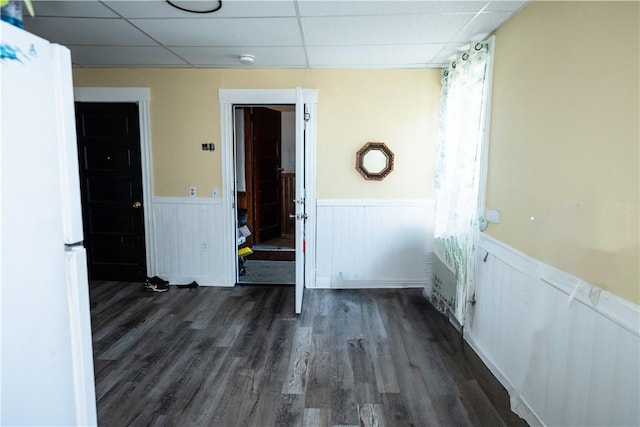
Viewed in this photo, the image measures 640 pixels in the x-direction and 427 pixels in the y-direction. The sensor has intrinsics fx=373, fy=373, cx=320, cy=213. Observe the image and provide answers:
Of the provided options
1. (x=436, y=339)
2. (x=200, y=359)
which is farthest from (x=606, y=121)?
(x=200, y=359)

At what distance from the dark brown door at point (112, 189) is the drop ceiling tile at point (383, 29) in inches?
90.3

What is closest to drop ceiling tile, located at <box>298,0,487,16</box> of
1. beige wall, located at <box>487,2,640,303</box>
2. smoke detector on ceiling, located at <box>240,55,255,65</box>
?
beige wall, located at <box>487,2,640,303</box>

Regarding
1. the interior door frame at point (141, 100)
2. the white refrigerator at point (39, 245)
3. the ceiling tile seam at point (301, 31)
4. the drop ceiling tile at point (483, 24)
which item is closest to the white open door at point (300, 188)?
the ceiling tile seam at point (301, 31)

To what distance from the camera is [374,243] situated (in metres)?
4.03

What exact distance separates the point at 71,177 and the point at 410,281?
3502mm

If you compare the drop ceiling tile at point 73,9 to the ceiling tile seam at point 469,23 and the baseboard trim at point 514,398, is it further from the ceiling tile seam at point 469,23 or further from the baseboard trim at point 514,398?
the baseboard trim at point 514,398

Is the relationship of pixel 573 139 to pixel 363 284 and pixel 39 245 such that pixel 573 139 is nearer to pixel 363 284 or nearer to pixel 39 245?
pixel 39 245

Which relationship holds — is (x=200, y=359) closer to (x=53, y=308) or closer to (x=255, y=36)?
(x=53, y=308)

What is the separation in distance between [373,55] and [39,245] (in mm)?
2933

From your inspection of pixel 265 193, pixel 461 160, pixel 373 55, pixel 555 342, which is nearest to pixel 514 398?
pixel 555 342

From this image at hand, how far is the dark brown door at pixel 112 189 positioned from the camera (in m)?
3.93

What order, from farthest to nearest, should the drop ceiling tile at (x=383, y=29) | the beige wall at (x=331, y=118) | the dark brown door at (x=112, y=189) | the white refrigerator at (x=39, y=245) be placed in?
the dark brown door at (x=112, y=189) < the beige wall at (x=331, y=118) < the drop ceiling tile at (x=383, y=29) < the white refrigerator at (x=39, y=245)

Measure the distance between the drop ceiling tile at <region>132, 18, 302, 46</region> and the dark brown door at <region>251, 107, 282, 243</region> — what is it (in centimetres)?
243

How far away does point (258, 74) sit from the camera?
3.82 metres
